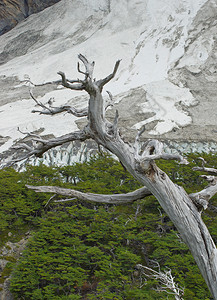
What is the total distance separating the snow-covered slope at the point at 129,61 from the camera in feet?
76.9

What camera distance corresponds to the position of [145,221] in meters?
11.0

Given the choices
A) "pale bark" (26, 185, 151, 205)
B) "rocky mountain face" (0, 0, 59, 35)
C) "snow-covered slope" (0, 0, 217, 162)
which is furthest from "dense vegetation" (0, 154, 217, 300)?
"rocky mountain face" (0, 0, 59, 35)

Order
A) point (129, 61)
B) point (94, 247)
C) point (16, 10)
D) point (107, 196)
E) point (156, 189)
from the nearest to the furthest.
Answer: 1. point (156, 189)
2. point (107, 196)
3. point (94, 247)
4. point (129, 61)
5. point (16, 10)

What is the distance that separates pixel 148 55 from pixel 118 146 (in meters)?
34.8

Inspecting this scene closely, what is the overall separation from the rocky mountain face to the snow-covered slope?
3.59 m

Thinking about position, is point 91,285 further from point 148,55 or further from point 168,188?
point 148,55

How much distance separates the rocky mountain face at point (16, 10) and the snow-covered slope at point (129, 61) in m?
3.59

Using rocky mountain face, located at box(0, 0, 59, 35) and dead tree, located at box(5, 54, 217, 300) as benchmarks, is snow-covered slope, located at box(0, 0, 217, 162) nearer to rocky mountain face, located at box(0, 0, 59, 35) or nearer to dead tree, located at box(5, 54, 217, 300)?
rocky mountain face, located at box(0, 0, 59, 35)

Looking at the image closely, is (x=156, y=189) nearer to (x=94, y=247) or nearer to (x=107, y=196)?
(x=107, y=196)

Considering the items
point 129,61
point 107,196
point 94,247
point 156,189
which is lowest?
point 129,61

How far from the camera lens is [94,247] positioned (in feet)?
32.7

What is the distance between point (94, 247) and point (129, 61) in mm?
29721

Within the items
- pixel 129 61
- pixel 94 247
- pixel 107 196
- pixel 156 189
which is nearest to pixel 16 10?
pixel 129 61

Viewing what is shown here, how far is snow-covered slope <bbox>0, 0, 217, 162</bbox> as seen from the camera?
2345 cm
